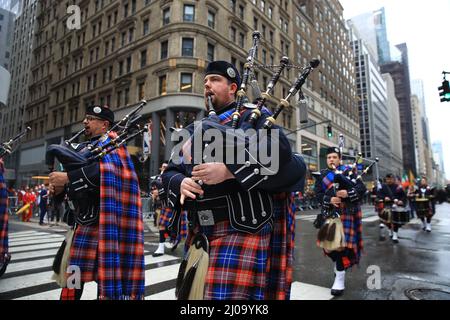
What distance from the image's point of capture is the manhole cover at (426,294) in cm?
378

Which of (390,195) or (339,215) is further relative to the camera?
(390,195)

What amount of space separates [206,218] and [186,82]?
23.1 m

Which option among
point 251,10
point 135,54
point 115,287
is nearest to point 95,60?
point 135,54

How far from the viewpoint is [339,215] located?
15.3 ft

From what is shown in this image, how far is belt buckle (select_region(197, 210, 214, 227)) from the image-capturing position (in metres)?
1.77

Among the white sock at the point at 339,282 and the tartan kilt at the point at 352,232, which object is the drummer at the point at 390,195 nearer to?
the tartan kilt at the point at 352,232

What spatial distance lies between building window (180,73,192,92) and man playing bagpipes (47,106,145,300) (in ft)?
70.0

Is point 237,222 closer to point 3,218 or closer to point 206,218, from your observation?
point 206,218

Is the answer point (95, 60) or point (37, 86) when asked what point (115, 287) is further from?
point (37, 86)

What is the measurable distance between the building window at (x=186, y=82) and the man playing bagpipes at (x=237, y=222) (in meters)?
22.5

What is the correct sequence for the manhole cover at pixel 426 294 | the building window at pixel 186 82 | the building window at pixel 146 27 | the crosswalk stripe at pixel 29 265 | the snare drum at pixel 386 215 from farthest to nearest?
the building window at pixel 146 27
the building window at pixel 186 82
the snare drum at pixel 386 215
the crosswalk stripe at pixel 29 265
the manhole cover at pixel 426 294

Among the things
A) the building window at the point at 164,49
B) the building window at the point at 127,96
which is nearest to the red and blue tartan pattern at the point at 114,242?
the building window at the point at 164,49

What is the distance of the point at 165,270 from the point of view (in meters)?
5.30

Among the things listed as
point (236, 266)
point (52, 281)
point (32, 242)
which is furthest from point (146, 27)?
point (236, 266)
